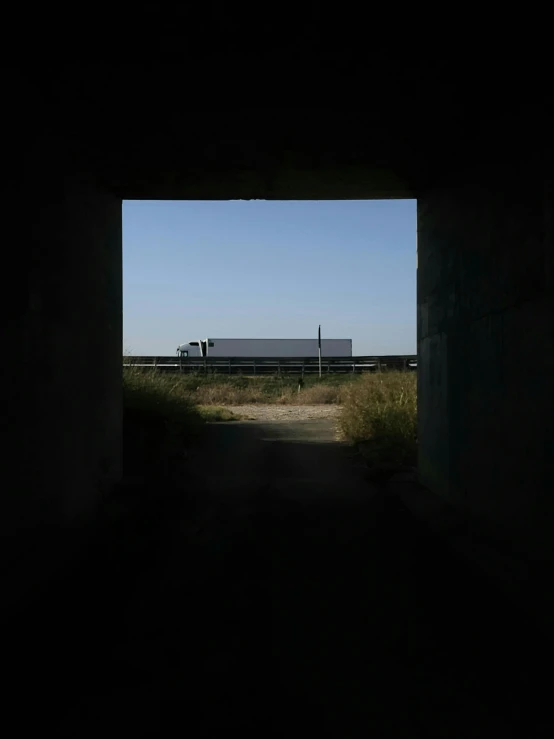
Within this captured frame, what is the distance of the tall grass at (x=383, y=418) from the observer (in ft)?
34.1

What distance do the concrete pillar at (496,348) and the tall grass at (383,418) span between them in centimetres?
279

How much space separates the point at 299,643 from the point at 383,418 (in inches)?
347

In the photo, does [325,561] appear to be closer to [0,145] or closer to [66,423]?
[66,423]

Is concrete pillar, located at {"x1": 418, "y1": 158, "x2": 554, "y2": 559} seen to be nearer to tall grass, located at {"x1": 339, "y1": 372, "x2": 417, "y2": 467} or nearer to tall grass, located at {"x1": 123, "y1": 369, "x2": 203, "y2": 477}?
tall grass, located at {"x1": 339, "y1": 372, "x2": 417, "y2": 467}

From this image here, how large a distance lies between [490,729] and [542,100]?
3.45 metres

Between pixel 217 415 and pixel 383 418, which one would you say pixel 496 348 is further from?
pixel 217 415

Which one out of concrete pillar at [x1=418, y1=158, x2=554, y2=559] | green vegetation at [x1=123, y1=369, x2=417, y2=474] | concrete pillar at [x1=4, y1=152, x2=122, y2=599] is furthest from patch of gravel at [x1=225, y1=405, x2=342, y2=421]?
concrete pillar at [x1=4, y1=152, x2=122, y2=599]

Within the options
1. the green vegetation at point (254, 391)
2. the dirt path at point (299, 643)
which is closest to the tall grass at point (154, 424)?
the dirt path at point (299, 643)

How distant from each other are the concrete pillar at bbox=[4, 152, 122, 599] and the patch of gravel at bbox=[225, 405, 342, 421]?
10883 millimetres

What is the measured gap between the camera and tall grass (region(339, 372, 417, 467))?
10.4 m

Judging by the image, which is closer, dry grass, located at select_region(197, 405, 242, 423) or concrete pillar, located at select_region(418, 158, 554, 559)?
concrete pillar, located at select_region(418, 158, 554, 559)

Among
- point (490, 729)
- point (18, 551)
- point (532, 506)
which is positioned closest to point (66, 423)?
point (18, 551)

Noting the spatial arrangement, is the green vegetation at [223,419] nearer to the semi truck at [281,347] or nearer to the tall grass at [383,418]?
the tall grass at [383,418]

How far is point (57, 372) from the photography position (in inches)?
213
